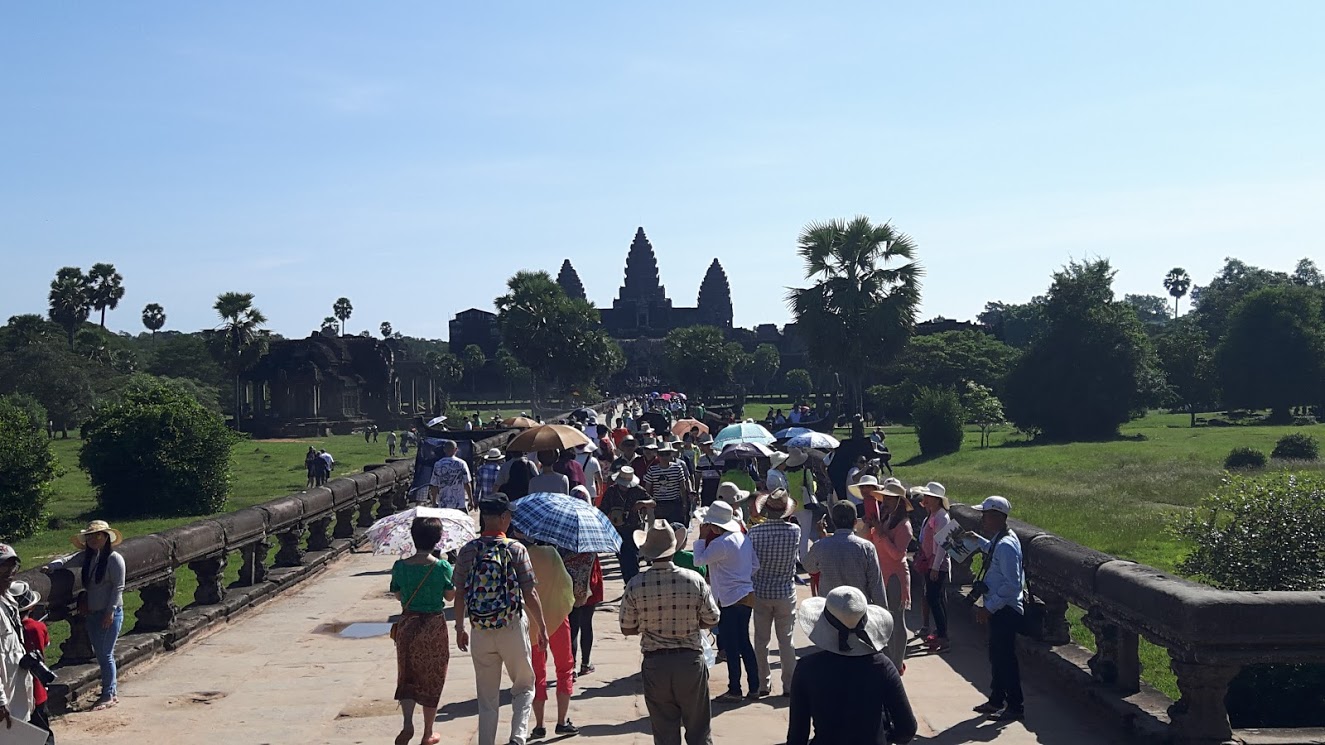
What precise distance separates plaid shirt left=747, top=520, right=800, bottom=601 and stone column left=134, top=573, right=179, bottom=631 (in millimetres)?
5111

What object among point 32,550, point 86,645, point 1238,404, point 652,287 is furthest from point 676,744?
point 652,287

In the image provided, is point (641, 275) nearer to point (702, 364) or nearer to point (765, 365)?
point (765, 365)

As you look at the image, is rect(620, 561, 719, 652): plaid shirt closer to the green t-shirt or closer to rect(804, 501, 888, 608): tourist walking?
the green t-shirt

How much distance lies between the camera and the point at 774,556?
848 centimetres

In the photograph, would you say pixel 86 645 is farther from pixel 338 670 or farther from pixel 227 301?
pixel 227 301

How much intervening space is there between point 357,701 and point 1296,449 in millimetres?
34873

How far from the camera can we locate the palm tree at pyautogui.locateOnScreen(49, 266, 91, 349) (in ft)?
301

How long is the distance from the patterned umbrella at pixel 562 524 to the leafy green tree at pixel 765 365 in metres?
130

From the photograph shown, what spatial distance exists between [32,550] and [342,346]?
61875mm

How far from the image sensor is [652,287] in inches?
7101

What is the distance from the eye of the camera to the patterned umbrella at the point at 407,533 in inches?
303

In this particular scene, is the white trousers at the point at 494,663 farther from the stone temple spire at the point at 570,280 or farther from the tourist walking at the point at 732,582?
the stone temple spire at the point at 570,280

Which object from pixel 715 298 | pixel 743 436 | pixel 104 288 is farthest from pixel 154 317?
pixel 743 436

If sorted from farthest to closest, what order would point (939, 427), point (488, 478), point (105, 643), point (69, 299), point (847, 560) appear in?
1. point (69, 299)
2. point (939, 427)
3. point (488, 478)
4. point (105, 643)
5. point (847, 560)
